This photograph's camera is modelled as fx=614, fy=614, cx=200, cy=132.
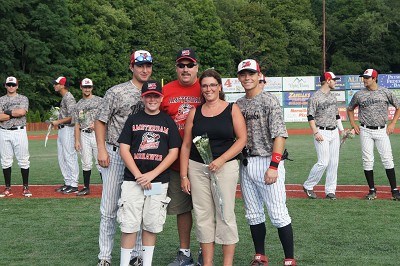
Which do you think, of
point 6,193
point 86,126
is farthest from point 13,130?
point 86,126

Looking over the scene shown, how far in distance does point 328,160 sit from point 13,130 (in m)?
5.68

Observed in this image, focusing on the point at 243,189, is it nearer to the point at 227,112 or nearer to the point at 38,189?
the point at 227,112

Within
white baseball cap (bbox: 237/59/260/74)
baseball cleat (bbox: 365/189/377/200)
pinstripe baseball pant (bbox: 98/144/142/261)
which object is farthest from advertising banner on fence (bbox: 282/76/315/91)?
pinstripe baseball pant (bbox: 98/144/142/261)

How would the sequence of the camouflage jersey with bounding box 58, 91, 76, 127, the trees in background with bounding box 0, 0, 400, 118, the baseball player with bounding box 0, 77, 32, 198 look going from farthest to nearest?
the trees in background with bounding box 0, 0, 400, 118
the camouflage jersey with bounding box 58, 91, 76, 127
the baseball player with bounding box 0, 77, 32, 198

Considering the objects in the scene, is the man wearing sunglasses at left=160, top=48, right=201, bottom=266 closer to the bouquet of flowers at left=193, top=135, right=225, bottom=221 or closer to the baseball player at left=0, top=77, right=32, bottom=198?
the bouquet of flowers at left=193, top=135, right=225, bottom=221

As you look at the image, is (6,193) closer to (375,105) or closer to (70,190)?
(70,190)

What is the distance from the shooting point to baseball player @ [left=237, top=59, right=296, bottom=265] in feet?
20.5

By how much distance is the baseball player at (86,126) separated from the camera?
11.6 m

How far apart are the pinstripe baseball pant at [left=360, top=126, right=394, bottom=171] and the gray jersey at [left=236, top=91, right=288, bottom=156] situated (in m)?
4.70

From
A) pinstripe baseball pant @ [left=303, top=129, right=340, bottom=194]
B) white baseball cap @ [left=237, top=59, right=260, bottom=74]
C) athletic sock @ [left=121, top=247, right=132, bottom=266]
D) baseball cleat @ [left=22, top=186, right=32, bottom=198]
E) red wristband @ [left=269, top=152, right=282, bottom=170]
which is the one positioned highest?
white baseball cap @ [left=237, top=59, right=260, bottom=74]

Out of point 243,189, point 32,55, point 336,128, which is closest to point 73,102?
point 336,128

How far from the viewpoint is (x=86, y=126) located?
38.6 feet

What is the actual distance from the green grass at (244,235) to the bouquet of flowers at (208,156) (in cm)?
99

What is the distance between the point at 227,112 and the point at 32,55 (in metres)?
44.8
